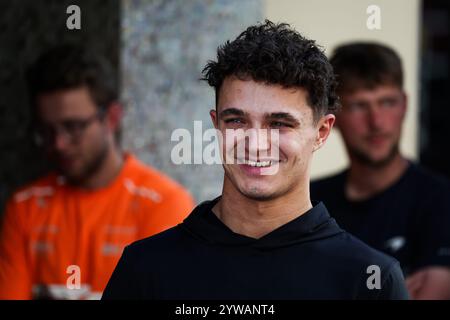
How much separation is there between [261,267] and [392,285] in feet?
0.96

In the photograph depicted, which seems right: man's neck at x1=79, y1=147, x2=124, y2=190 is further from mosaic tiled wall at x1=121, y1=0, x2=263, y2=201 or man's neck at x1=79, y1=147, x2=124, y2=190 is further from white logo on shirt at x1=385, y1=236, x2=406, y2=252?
white logo on shirt at x1=385, y1=236, x2=406, y2=252

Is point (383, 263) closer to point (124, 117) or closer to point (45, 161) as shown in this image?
point (124, 117)

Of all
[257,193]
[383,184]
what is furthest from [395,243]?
[257,193]

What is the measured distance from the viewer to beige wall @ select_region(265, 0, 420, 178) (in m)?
4.47

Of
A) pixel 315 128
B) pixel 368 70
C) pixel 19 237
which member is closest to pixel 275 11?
pixel 368 70

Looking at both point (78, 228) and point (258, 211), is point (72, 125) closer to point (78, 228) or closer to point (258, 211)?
point (78, 228)

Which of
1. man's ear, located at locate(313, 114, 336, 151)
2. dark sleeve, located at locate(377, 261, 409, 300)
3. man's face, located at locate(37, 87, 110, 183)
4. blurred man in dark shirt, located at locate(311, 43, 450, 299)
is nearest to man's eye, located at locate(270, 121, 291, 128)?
man's ear, located at locate(313, 114, 336, 151)

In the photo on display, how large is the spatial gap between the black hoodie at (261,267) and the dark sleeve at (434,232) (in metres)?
1.44

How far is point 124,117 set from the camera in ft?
14.5

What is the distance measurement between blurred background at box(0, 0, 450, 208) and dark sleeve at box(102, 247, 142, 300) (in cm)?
191

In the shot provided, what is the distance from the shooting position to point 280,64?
2.28m

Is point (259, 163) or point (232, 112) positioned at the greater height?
point (232, 112)

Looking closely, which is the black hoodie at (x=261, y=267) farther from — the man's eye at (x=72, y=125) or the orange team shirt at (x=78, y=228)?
the man's eye at (x=72, y=125)
